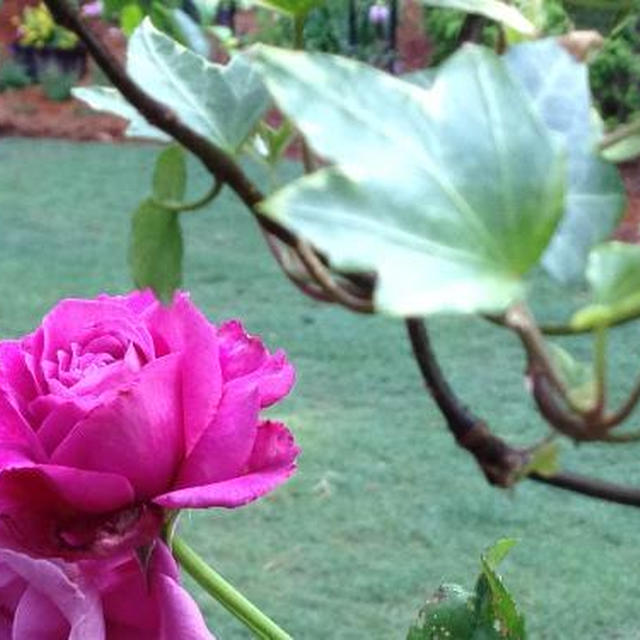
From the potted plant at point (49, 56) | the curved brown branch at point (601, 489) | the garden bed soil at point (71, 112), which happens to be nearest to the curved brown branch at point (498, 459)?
the curved brown branch at point (601, 489)

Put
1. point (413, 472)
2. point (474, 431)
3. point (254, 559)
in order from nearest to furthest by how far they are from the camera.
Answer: point (474, 431) → point (254, 559) → point (413, 472)

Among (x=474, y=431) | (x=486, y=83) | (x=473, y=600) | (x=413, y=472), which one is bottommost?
(x=413, y=472)

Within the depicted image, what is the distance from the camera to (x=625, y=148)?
1.33 ft

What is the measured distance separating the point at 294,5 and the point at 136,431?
0.44ft

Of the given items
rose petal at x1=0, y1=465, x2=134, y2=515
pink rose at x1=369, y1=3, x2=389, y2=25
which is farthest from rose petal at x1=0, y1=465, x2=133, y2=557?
pink rose at x1=369, y1=3, x2=389, y2=25

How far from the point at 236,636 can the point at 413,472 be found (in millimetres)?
749

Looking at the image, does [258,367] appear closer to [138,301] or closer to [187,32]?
[138,301]

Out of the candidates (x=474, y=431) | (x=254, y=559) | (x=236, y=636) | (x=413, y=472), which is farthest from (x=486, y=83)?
(x=413, y=472)

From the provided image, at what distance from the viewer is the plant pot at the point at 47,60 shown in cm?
813

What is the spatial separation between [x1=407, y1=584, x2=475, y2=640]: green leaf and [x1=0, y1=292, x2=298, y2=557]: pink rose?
0.11 meters

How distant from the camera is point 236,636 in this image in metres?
2.91

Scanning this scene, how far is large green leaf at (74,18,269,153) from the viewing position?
0.41 m

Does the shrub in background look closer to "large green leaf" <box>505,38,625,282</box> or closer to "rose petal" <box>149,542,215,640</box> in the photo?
"rose petal" <box>149,542,215,640</box>

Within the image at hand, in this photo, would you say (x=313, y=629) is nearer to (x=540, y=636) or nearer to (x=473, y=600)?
(x=540, y=636)
